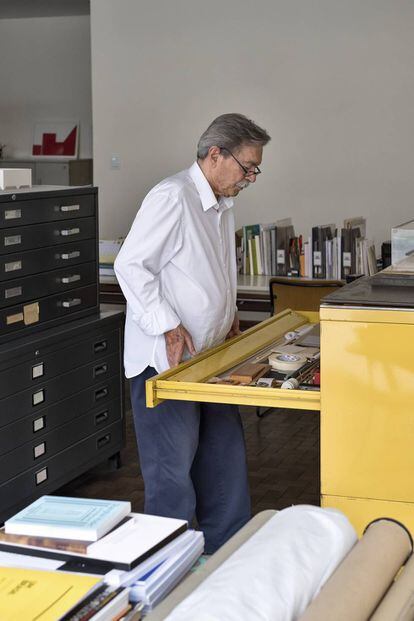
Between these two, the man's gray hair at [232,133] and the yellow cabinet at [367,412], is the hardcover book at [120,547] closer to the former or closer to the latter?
the yellow cabinet at [367,412]

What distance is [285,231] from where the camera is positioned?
6.69 m

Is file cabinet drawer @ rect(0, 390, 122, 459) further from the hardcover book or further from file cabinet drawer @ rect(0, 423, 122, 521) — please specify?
the hardcover book

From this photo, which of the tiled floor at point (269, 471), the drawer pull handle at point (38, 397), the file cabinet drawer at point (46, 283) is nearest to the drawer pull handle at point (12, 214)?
the file cabinet drawer at point (46, 283)

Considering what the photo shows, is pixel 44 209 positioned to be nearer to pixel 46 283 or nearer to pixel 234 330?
pixel 46 283

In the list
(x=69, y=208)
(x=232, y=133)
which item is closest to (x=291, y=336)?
(x=232, y=133)

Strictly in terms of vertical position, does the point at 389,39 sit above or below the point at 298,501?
above

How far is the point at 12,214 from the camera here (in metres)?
3.76

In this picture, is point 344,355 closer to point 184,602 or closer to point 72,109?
point 184,602

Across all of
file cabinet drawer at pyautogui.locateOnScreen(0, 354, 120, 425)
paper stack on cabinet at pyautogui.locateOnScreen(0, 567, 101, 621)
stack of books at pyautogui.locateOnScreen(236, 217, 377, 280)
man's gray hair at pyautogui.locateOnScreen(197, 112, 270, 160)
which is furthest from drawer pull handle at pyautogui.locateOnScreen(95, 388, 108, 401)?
paper stack on cabinet at pyautogui.locateOnScreen(0, 567, 101, 621)

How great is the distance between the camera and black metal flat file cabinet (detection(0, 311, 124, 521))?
3.70 meters

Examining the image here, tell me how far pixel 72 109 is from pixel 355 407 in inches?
380

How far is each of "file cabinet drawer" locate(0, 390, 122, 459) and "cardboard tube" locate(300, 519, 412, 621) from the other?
95.6 inches

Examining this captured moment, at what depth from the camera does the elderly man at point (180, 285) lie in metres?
2.88

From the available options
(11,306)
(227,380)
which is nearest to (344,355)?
(227,380)
